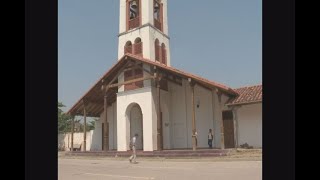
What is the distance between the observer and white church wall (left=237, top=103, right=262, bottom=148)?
17.8m

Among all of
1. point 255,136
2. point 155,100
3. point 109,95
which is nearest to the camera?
point 255,136

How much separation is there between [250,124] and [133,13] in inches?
490

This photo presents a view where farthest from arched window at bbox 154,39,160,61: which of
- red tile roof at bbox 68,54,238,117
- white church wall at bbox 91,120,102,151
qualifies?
white church wall at bbox 91,120,102,151

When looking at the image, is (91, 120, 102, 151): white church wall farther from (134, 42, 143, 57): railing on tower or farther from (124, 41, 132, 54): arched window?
(134, 42, 143, 57): railing on tower

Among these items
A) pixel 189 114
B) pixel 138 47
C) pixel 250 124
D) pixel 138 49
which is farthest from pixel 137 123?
pixel 250 124

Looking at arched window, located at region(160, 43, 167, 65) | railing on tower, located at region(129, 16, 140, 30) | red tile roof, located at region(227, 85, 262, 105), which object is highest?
railing on tower, located at region(129, 16, 140, 30)

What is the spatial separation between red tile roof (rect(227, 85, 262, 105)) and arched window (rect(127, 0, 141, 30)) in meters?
9.26

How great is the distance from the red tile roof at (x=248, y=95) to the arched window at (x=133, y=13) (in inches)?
365

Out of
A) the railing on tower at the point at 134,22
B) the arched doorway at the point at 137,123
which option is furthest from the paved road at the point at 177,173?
the railing on tower at the point at 134,22
